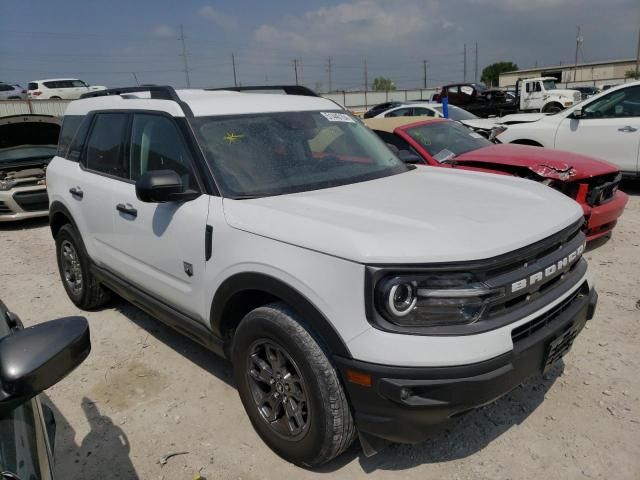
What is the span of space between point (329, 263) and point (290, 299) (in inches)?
11.4

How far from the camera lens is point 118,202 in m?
3.69

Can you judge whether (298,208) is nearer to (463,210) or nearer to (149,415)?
(463,210)

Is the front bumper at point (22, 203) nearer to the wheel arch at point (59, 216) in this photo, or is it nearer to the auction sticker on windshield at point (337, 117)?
the wheel arch at point (59, 216)

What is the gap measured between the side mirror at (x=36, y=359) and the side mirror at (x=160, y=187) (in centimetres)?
140

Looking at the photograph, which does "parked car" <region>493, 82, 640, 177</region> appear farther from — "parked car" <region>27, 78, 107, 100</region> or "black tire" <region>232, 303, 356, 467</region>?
"parked car" <region>27, 78, 107, 100</region>

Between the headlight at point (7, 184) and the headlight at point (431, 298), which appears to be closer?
the headlight at point (431, 298)

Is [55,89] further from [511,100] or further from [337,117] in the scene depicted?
[337,117]

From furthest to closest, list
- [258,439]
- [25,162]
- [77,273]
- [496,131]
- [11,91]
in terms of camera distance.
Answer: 1. [11,91]
2. [496,131]
3. [25,162]
4. [77,273]
5. [258,439]

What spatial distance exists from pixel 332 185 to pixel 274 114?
2.38ft

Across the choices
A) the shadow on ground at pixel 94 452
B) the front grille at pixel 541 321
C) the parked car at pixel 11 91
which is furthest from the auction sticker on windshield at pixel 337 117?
the parked car at pixel 11 91

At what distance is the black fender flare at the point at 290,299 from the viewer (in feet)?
7.41

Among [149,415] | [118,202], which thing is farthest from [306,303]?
[118,202]

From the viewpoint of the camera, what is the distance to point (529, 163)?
5457mm

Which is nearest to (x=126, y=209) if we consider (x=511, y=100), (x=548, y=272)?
(x=548, y=272)
